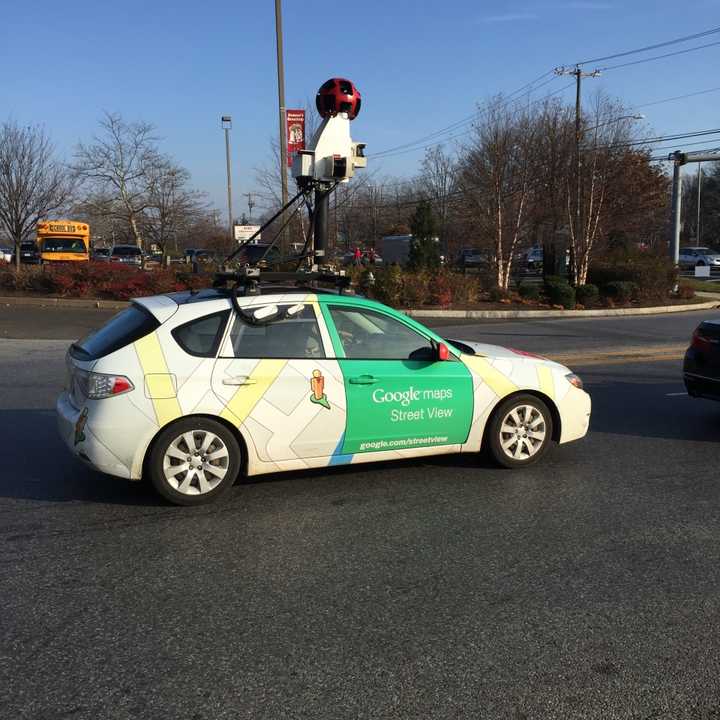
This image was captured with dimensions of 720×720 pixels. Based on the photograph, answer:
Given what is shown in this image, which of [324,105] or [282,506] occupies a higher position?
[324,105]

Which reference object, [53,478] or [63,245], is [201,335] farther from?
[63,245]

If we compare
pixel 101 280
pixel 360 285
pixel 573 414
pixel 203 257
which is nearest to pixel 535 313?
pixel 360 285

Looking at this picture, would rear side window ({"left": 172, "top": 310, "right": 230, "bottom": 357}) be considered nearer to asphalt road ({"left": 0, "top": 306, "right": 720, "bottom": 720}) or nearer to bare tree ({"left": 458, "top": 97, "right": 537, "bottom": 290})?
asphalt road ({"left": 0, "top": 306, "right": 720, "bottom": 720})

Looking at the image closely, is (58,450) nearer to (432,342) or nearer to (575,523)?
(432,342)

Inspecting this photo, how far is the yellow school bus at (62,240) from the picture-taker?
33.3 metres

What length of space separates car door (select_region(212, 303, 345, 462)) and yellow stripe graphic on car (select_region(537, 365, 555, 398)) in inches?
68.1

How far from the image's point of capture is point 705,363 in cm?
789

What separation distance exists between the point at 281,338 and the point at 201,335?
57cm

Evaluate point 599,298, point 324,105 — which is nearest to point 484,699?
point 324,105

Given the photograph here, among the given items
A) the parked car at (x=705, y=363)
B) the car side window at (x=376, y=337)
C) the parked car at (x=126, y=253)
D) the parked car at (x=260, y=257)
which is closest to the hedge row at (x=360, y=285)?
the parked car at (x=260, y=257)

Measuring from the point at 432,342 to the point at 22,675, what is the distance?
3669 mm

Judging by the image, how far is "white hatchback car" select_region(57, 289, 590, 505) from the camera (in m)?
5.09

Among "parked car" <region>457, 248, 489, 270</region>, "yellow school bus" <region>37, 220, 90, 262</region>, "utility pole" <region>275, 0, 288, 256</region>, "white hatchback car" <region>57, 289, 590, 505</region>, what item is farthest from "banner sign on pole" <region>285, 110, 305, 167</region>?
"parked car" <region>457, 248, 489, 270</region>

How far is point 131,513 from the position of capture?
16.8ft
